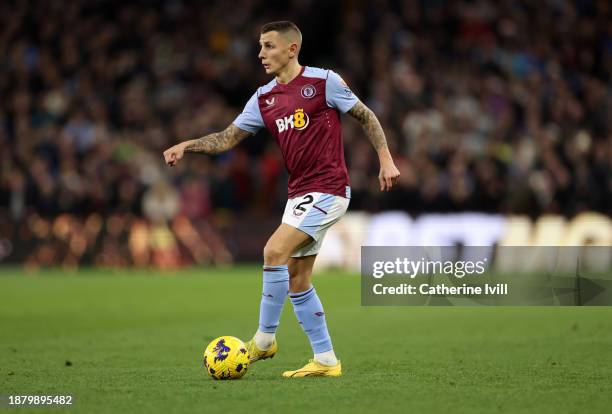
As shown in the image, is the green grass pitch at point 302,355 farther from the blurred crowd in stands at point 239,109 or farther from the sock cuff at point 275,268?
the blurred crowd in stands at point 239,109

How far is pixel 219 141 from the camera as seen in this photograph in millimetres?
8500

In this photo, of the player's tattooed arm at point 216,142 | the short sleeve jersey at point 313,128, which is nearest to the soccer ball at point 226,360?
the short sleeve jersey at point 313,128

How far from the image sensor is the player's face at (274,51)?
26.9 ft

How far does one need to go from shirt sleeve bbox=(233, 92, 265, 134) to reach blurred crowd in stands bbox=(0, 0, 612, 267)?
1275 centimetres

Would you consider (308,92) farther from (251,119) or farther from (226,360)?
(226,360)

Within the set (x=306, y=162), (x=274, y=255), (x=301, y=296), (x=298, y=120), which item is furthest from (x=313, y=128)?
(x=301, y=296)

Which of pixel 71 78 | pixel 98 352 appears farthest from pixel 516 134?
pixel 98 352

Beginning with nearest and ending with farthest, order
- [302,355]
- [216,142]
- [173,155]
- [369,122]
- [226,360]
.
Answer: [226,360] < [173,155] < [369,122] < [216,142] < [302,355]

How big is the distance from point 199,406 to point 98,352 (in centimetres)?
356

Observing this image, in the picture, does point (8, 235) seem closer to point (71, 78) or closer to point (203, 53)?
point (71, 78)

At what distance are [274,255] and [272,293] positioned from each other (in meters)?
0.31

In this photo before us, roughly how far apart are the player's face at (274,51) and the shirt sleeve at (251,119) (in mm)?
367

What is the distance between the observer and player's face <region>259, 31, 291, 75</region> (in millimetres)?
8188

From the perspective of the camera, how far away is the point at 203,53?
26.5 metres
